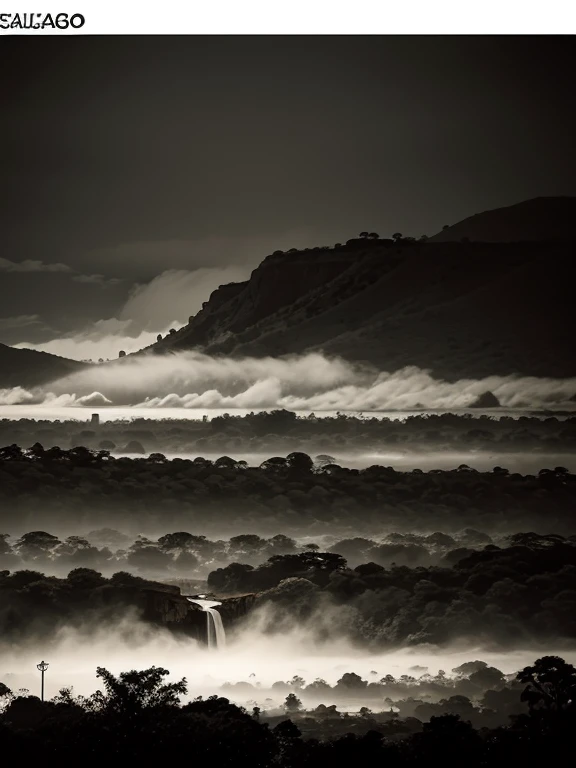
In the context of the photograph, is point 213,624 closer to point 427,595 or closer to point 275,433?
point 427,595

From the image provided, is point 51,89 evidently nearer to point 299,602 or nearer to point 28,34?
point 28,34

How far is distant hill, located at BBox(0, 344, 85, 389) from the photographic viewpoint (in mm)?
11945

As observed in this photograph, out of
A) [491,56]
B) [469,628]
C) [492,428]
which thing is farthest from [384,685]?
[491,56]

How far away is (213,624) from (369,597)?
182 centimetres

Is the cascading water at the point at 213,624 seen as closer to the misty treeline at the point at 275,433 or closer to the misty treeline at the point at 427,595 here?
the misty treeline at the point at 427,595

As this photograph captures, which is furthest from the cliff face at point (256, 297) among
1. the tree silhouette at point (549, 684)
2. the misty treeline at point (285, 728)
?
the tree silhouette at point (549, 684)

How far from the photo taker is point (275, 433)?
1284 cm

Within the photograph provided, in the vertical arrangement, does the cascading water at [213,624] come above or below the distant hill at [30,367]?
below

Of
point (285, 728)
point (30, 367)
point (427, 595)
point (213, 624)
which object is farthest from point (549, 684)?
point (30, 367)

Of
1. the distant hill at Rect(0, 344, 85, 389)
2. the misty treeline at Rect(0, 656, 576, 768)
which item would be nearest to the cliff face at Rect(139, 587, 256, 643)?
the misty treeline at Rect(0, 656, 576, 768)

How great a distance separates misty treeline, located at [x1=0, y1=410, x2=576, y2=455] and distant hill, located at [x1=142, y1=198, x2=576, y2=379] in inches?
29.4

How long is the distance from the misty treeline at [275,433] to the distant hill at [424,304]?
2.45 ft

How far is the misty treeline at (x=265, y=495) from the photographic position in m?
11.9

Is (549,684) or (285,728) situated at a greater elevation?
(549,684)
